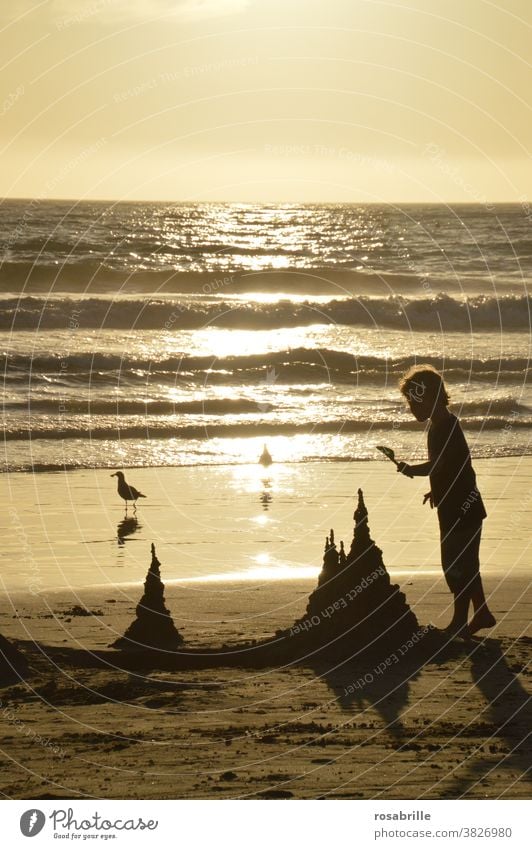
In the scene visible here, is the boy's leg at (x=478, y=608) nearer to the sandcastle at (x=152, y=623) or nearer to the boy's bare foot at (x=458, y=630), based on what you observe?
the boy's bare foot at (x=458, y=630)

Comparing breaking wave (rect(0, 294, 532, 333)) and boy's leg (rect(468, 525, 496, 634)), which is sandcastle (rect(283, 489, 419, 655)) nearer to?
boy's leg (rect(468, 525, 496, 634))

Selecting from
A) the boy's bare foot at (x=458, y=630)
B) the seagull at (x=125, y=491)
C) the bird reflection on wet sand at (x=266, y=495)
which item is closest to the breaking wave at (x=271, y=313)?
the bird reflection on wet sand at (x=266, y=495)

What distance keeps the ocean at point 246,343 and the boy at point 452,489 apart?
1456 cm

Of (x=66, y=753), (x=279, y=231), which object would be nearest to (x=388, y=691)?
(x=66, y=753)

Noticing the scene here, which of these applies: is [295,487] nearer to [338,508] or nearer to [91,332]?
[338,508]

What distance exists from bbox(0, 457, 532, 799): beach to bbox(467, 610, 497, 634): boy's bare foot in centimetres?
15

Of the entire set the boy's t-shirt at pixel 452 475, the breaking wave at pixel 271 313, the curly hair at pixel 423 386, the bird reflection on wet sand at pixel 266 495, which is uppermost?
Answer: the breaking wave at pixel 271 313

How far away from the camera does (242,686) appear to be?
1062 centimetres

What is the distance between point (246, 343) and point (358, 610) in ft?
116

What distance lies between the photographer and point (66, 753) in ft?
29.6

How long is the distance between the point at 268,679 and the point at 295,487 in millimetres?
A: 12432

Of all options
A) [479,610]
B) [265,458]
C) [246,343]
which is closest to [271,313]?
[246,343]

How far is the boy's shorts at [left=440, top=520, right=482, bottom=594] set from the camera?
1185 cm

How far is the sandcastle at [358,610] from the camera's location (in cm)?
1156
